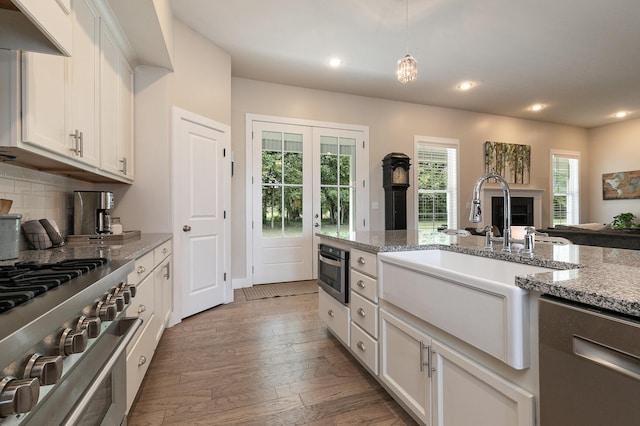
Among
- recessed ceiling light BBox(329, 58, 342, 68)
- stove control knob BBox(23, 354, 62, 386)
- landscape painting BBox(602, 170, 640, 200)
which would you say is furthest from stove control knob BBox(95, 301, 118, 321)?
landscape painting BBox(602, 170, 640, 200)

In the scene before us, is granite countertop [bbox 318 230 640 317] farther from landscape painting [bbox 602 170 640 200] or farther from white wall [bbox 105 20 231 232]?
landscape painting [bbox 602 170 640 200]

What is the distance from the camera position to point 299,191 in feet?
15.1

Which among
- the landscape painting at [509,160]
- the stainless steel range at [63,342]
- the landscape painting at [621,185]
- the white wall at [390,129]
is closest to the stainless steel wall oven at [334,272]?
the stainless steel range at [63,342]

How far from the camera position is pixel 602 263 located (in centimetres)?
113

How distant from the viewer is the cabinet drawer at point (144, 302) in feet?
4.96

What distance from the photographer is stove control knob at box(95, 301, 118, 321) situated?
92 centimetres

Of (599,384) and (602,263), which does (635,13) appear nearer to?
(602,263)

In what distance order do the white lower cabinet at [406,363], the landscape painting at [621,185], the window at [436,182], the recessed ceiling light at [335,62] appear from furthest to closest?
the landscape painting at [621,185] < the window at [436,182] < the recessed ceiling light at [335,62] < the white lower cabinet at [406,363]

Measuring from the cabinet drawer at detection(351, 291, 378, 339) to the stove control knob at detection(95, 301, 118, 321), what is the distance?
1.31m

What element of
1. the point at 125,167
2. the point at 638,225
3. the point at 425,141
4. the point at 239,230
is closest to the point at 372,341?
the point at 125,167

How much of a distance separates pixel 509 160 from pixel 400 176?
2.83 m

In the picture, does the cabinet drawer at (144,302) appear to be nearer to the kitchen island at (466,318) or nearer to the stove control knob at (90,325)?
the stove control knob at (90,325)

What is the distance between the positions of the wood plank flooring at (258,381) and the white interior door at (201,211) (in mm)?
427

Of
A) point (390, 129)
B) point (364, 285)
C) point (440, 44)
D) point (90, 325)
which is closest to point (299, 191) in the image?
point (390, 129)
